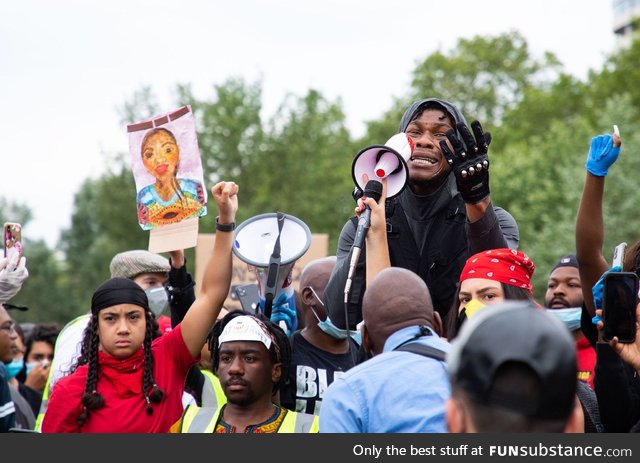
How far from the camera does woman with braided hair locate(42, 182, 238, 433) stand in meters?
5.34

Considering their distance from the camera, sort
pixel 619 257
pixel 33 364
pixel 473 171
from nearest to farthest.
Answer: pixel 473 171, pixel 619 257, pixel 33 364

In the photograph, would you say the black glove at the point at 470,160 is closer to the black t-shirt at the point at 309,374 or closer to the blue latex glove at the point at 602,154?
the blue latex glove at the point at 602,154

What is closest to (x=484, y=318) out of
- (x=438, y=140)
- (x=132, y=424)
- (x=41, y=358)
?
(x=438, y=140)

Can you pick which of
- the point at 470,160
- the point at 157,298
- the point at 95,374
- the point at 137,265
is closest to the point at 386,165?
the point at 470,160

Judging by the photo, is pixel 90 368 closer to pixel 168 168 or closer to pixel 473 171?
pixel 168 168

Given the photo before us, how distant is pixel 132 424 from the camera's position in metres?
5.33

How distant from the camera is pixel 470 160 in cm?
464

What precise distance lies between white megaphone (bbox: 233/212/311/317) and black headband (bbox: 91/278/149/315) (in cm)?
56

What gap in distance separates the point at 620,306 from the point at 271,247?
202 cm

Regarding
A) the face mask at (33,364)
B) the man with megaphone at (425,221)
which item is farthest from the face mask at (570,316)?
the face mask at (33,364)

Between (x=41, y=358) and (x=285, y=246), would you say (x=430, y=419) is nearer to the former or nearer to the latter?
(x=285, y=246)

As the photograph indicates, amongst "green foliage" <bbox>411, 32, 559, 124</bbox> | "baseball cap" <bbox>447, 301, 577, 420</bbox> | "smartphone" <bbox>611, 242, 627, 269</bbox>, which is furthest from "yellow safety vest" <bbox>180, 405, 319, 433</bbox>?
"green foliage" <bbox>411, 32, 559, 124</bbox>

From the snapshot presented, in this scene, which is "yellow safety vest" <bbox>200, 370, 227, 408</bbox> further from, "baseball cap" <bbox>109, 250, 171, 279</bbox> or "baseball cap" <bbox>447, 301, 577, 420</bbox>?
"baseball cap" <bbox>447, 301, 577, 420</bbox>

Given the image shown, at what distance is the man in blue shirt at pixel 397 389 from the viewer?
3787 millimetres
